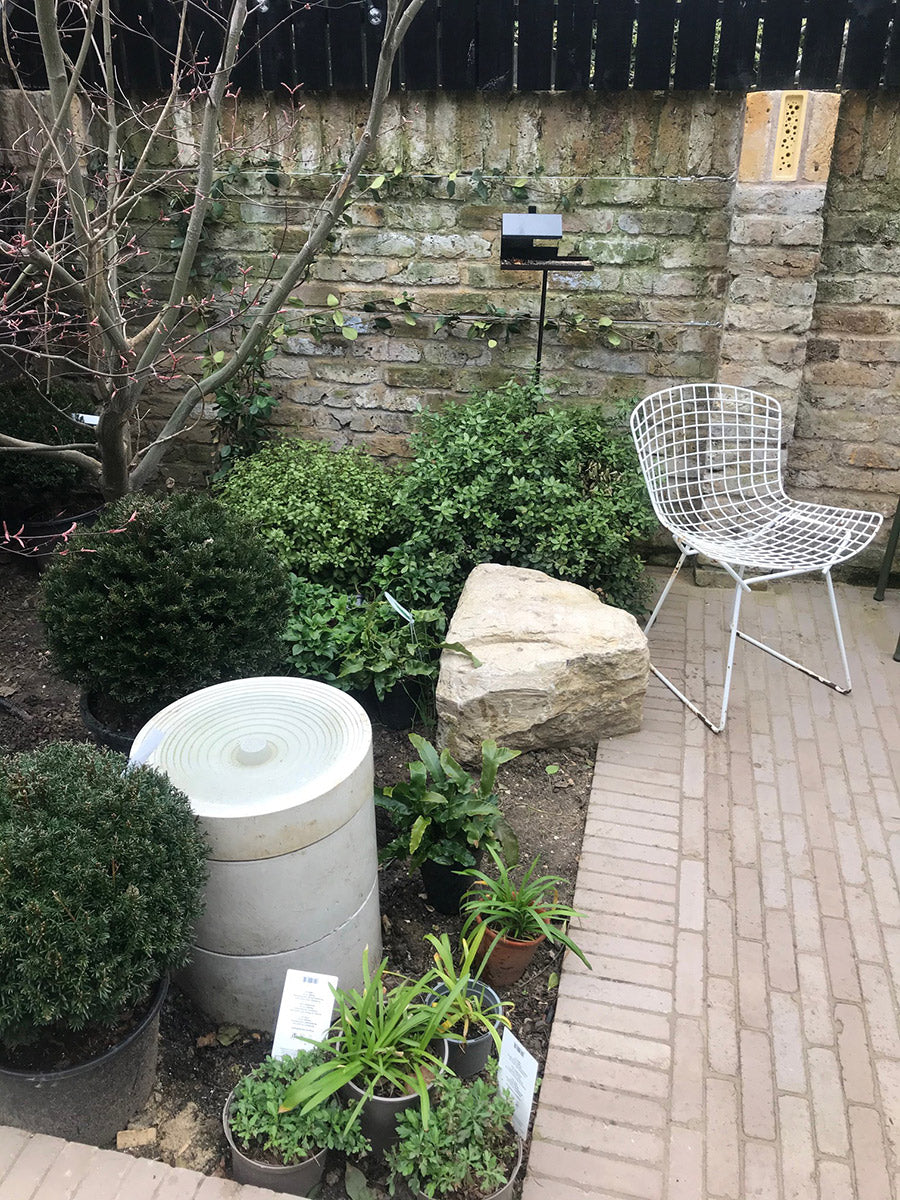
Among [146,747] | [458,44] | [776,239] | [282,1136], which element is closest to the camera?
[282,1136]

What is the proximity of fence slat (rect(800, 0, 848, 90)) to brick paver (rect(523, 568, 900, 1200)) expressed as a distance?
2654 millimetres

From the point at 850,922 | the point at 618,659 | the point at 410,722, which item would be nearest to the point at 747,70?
the point at 618,659

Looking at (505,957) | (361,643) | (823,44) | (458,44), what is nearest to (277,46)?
(458,44)

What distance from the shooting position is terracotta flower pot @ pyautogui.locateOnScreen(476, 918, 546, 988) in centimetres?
245

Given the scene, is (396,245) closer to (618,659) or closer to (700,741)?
(618,659)

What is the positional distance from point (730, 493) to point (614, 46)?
7.16 feet

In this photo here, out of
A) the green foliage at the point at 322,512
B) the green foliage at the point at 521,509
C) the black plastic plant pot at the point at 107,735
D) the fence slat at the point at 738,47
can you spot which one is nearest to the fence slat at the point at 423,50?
the fence slat at the point at 738,47

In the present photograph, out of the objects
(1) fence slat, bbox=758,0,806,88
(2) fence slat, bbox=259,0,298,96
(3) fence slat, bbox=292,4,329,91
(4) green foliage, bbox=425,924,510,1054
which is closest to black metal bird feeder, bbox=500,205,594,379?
(1) fence slat, bbox=758,0,806,88

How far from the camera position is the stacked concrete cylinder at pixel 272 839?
82.9 inches

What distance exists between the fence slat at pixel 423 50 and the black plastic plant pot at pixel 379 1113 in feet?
14.2

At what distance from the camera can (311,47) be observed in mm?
4406

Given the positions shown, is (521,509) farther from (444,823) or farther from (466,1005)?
Answer: (466,1005)

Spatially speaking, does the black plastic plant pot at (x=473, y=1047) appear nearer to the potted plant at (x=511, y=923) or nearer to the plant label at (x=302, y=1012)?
the potted plant at (x=511, y=923)

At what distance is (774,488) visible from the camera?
15.1ft
